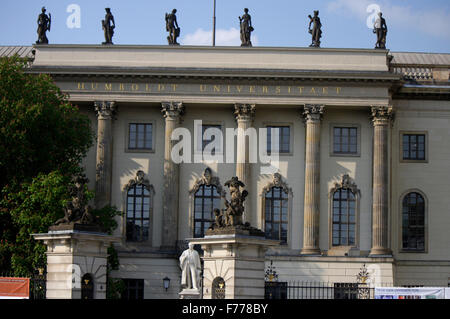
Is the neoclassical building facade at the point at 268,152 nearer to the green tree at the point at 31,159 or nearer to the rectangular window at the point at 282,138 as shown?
the rectangular window at the point at 282,138

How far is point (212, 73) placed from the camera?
56562 mm

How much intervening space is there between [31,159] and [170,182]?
1073 centimetres

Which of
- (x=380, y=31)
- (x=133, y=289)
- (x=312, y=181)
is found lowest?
(x=133, y=289)

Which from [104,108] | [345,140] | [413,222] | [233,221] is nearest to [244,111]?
[345,140]

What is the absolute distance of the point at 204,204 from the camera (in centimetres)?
5750

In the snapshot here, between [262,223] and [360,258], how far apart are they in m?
6.15

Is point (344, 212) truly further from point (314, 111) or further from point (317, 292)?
point (317, 292)

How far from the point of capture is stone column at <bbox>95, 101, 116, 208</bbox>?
56.6m

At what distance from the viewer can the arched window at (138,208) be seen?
57.4 metres

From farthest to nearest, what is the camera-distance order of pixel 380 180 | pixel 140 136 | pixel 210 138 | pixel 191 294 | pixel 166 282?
pixel 140 136 → pixel 210 138 → pixel 380 180 → pixel 166 282 → pixel 191 294

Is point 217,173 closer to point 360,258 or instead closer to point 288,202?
point 288,202

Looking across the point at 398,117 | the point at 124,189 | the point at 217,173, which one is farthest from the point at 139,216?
the point at 398,117

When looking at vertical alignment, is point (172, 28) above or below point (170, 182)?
above

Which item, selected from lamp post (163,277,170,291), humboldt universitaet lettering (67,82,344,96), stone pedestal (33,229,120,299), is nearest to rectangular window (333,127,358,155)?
humboldt universitaet lettering (67,82,344,96)
